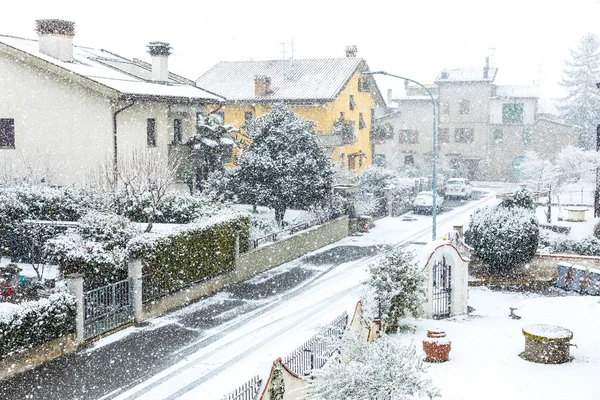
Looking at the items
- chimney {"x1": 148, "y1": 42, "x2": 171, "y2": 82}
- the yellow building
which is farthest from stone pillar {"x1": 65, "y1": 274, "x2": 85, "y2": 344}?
the yellow building

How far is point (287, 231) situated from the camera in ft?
89.9

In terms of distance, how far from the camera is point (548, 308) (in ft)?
60.0

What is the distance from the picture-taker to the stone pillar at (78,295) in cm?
1573

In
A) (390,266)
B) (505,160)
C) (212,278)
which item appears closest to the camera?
(390,266)

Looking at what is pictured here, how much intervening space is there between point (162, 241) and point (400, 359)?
1029cm

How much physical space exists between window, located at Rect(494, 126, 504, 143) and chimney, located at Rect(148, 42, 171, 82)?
34552 millimetres

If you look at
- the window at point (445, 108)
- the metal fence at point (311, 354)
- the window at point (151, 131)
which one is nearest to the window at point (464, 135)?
the window at point (445, 108)

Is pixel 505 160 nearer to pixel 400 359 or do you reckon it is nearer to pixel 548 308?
pixel 548 308

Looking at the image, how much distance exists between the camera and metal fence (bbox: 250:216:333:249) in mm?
24594

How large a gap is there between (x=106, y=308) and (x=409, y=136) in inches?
1827

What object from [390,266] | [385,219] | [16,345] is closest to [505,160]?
[385,219]

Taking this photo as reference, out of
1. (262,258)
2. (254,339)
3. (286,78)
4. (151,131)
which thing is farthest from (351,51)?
(254,339)

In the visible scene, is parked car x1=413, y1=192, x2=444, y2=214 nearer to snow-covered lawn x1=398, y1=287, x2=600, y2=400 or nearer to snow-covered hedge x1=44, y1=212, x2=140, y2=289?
snow-covered lawn x1=398, y1=287, x2=600, y2=400

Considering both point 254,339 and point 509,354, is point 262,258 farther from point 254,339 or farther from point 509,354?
point 509,354
